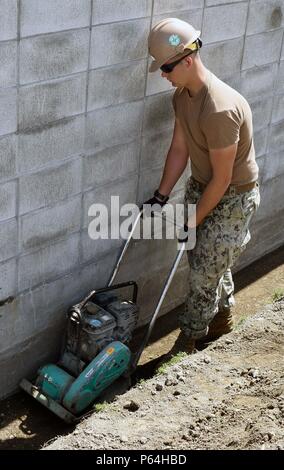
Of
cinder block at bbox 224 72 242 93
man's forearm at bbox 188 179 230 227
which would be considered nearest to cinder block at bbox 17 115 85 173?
man's forearm at bbox 188 179 230 227

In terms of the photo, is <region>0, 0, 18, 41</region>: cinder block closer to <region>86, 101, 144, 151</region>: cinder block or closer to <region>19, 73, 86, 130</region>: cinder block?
<region>19, 73, 86, 130</region>: cinder block

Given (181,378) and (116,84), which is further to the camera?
(181,378)

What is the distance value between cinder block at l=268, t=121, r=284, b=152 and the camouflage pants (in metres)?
1.40

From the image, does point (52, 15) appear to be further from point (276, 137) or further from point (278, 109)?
point (276, 137)

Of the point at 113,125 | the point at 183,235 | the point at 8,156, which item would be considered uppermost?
the point at 8,156

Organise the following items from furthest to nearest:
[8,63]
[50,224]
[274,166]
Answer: [274,166]
[50,224]
[8,63]

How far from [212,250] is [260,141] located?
1.58 m

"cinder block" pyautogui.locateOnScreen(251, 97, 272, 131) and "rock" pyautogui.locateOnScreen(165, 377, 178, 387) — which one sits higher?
"cinder block" pyautogui.locateOnScreen(251, 97, 272, 131)

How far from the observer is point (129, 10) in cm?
543

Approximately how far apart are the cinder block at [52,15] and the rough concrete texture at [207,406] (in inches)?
91.1

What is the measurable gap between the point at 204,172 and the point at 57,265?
3.76 ft

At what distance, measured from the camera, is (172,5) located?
18.9 feet

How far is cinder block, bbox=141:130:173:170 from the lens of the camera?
6074mm

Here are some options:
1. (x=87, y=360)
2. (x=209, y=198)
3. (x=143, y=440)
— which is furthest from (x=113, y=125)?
(x=143, y=440)
